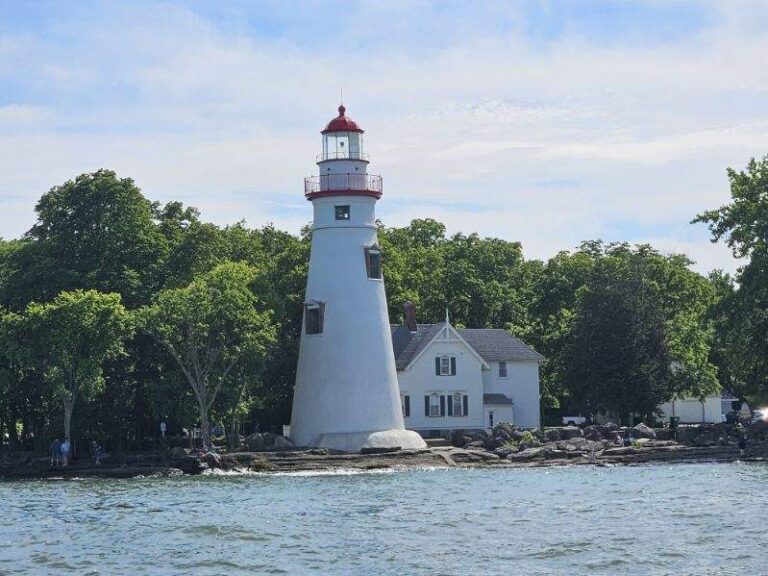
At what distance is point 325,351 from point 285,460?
18.2 ft

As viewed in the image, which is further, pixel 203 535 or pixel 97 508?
pixel 97 508

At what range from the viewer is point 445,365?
7556 centimetres

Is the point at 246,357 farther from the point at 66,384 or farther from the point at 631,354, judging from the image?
the point at 631,354

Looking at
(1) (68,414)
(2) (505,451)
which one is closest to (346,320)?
(2) (505,451)

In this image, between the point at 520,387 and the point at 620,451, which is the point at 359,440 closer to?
the point at 620,451

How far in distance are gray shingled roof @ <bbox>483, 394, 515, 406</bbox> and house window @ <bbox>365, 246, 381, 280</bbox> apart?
15860 mm

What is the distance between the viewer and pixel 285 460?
6003 cm

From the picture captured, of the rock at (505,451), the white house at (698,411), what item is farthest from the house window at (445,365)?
the white house at (698,411)

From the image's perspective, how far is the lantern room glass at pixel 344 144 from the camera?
62906 mm

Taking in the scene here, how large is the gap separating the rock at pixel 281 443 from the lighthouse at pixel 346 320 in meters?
0.54

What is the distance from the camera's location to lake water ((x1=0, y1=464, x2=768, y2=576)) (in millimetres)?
30406

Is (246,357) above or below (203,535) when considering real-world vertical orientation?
above

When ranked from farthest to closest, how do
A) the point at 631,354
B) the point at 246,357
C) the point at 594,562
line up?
the point at 631,354
the point at 246,357
the point at 594,562

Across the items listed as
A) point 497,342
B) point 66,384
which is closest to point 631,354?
point 497,342
